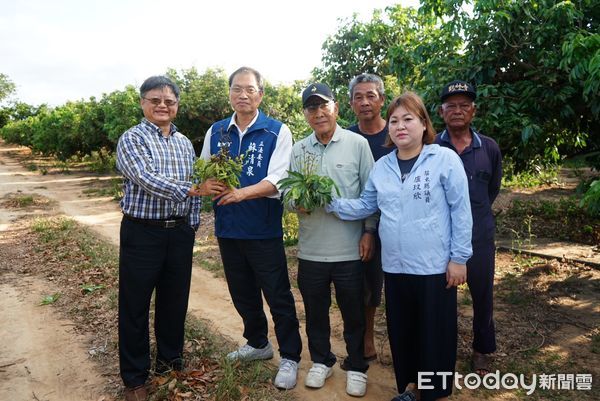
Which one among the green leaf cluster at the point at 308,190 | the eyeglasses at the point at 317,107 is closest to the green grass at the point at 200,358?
the green leaf cluster at the point at 308,190

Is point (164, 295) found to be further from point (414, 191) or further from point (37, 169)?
point (37, 169)

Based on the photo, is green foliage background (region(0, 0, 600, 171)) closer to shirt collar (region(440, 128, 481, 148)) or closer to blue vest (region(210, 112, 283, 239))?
shirt collar (region(440, 128, 481, 148))

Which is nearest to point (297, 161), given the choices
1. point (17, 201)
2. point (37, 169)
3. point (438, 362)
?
point (438, 362)

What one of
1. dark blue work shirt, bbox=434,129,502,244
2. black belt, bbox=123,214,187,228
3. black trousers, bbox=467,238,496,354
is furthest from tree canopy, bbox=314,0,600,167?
black belt, bbox=123,214,187,228

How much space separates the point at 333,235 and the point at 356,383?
1040 mm

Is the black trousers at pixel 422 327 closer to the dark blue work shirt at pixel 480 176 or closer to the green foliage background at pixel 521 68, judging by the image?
the dark blue work shirt at pixel 480 176

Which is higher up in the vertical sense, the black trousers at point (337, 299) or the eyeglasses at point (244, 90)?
the eyeglasses at point (244, 90)

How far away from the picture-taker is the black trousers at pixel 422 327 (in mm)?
2588

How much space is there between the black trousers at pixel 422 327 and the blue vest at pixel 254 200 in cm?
89

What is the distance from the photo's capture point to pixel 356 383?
3.07 metres

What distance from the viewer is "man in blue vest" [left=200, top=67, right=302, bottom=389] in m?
3.04

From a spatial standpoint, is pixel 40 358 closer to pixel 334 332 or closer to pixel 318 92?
pixel 334 332

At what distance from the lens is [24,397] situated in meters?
3.23

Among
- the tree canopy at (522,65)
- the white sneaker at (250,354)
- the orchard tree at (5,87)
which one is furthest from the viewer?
the orchard tree at (5,87)
